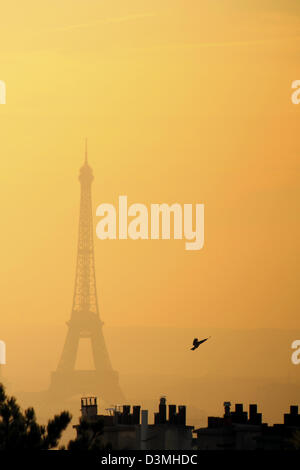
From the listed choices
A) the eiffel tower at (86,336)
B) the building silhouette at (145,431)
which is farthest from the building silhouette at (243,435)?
the eiffel tower at (86,336)

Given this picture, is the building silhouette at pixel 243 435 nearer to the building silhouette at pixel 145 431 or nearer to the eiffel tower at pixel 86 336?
the building silhouette at pixel 145 431

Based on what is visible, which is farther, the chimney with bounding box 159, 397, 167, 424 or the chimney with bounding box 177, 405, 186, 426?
the chimney with bounding box 159, 397, 167, 424

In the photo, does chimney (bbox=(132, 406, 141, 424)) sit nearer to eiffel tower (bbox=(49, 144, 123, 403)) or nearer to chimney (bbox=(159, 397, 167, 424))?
chimney (bbox=(159, 397, 167, 424))

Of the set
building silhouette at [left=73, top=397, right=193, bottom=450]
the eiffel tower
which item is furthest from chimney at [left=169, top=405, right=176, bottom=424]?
the eiffel tower

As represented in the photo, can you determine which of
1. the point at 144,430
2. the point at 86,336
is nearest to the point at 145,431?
the point at 144,430

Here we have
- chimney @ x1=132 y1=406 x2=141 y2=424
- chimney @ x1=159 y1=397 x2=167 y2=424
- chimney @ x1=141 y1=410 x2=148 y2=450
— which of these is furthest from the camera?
chimney @ x1=159 y1=397 x2=167 y2=424

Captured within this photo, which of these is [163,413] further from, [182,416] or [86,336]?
[86,336]
